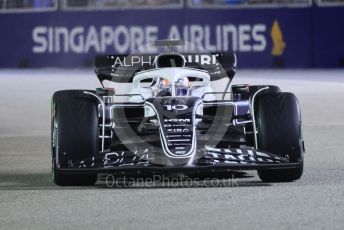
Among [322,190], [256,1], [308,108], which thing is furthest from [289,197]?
[256,1]

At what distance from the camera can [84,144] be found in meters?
8.55

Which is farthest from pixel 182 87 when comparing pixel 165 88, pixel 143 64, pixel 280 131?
pixel 280 131

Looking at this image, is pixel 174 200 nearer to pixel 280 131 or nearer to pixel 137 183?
pixel 137 183

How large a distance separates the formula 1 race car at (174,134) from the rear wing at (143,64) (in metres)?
0.56

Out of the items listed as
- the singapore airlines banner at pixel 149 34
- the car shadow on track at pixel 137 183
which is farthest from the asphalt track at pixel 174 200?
the singapore airlines banner at pixel 149 34

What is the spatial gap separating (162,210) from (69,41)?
61.5ft

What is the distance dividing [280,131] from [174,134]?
86 centimetres

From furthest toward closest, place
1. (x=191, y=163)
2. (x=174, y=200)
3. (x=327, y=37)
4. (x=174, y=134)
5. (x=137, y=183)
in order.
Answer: (x=327, y=37) → (x=137, y=183) → (x=174, y=134) → (x=191, y=163) → (x=174, y=200)

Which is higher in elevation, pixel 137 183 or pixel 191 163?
pixel 191 163

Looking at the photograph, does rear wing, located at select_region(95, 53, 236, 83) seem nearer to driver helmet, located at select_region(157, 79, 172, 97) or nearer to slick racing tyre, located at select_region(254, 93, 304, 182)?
driver helmet, located at select_region(157, 79, 172, 97)

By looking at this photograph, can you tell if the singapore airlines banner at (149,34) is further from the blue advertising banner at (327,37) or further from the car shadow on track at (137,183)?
the car shadow on track at (137,183)

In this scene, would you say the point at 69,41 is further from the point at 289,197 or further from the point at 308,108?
the point at 289,197

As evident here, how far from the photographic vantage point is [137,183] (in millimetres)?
8688

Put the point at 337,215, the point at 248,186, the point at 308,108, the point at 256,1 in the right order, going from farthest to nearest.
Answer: the point at 256,1 → the point at 308,108 → the point at 248,186 → the point at 337,215
